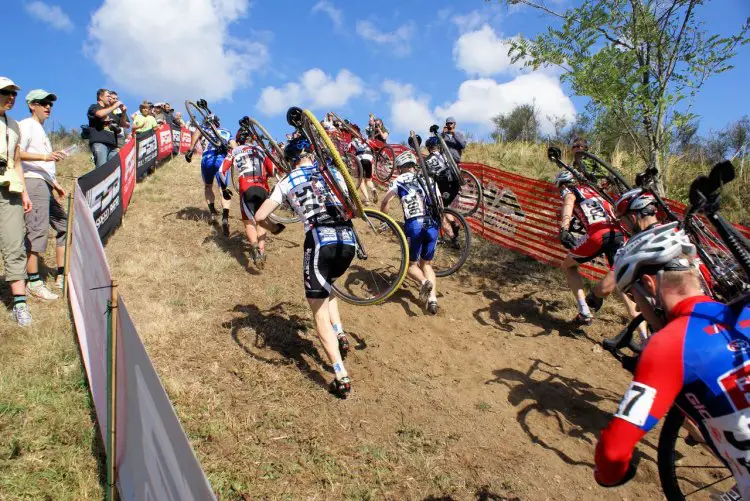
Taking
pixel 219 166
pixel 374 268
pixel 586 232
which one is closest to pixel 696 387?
pixel 586 232

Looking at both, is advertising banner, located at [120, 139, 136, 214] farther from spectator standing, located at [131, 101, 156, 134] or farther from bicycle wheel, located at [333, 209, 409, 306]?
bicycle wheel, located at [333, 209, 409, 306]

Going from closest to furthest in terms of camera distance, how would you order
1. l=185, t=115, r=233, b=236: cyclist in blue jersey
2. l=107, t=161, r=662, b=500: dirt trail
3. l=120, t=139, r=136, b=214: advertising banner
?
1. l=107, t=161, r=662, b=500: dirt trail
2. l=185, t=115, r=233, b=236: cyclist in blue jersey
3. l=120, t=139, r=136, b=214: advertising banner

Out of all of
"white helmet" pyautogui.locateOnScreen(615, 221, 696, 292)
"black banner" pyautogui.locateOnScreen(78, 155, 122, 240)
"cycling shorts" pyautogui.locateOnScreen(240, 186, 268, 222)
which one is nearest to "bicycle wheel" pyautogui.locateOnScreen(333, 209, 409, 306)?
"cycling shorts" pyautogui.locateOnScreen(240, 186, 268, 222)

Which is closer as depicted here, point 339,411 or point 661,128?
point 339,411

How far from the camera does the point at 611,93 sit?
18.4 feet

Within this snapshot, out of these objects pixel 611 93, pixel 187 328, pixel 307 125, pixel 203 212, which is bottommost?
pixel 187 328

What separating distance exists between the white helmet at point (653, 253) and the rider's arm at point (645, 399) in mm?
339

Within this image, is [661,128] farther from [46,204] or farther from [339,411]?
[46,204]

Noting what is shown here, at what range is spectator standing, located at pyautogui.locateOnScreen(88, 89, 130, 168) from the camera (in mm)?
8617

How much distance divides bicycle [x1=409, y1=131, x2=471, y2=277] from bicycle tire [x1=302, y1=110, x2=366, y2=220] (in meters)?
2.19

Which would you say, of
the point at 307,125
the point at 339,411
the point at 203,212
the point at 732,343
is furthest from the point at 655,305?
the point at 203,212

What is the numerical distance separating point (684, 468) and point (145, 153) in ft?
44.1

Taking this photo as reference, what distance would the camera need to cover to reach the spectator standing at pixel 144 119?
13.1 meters

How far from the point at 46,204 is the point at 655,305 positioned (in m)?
5.84
